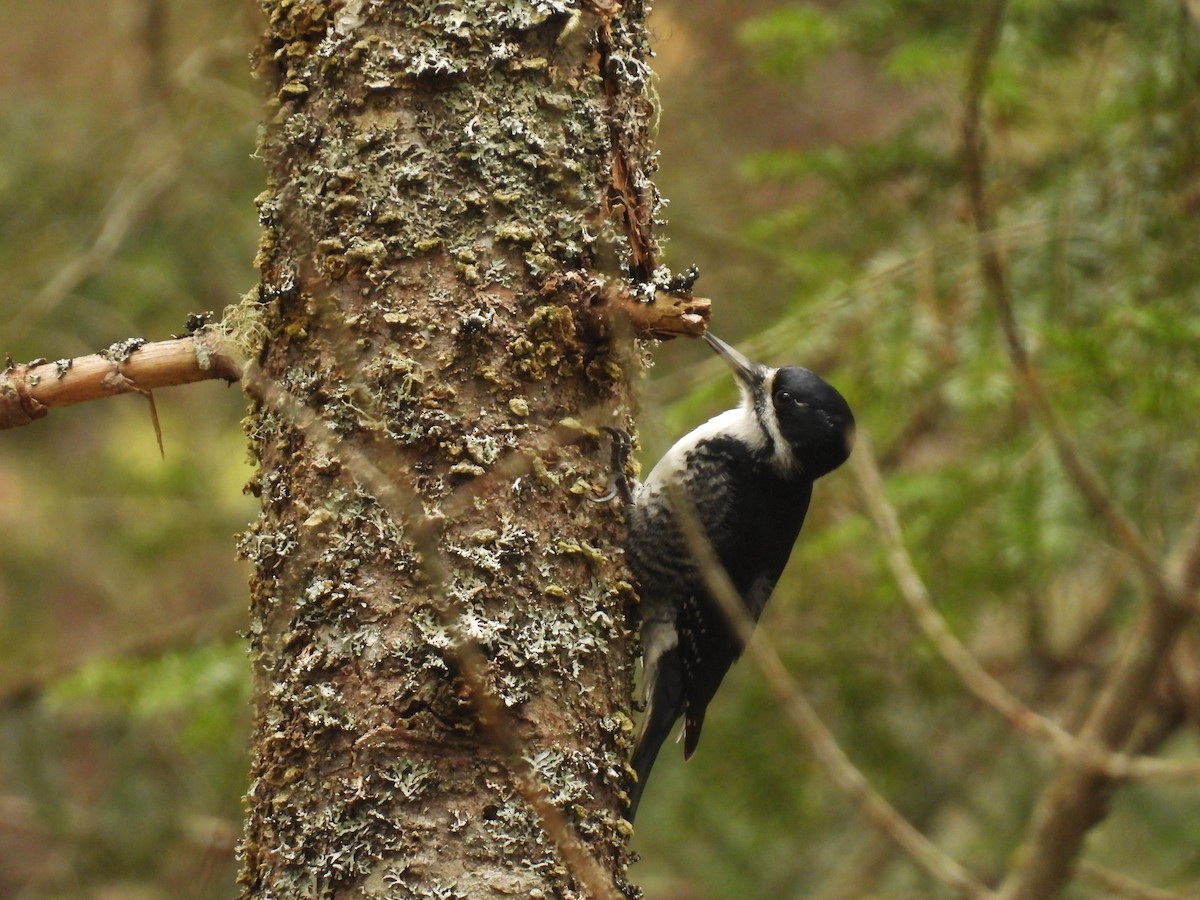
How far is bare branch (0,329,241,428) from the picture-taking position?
2.08m

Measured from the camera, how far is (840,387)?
146 inches

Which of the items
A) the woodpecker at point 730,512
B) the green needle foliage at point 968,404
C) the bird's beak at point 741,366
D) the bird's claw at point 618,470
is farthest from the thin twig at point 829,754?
the green needle foliage at point 968,404

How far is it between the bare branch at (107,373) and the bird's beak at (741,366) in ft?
5.05

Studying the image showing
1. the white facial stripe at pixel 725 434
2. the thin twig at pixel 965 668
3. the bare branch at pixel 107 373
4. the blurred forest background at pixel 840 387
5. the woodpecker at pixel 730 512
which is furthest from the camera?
the white facial stripe at pixel 725 434

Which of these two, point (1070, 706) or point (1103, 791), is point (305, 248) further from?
point (1070, 706)

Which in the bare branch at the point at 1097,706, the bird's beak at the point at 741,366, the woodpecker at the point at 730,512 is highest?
the bird's beak at the point at 741,366

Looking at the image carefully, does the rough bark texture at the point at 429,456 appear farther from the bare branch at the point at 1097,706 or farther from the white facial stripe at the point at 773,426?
the white facial stripe at the point at 773,426

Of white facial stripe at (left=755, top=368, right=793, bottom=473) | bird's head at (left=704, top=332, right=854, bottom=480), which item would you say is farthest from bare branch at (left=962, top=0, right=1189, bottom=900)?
white facial stripe at (left=755, top=368, right=793, bottom=473)

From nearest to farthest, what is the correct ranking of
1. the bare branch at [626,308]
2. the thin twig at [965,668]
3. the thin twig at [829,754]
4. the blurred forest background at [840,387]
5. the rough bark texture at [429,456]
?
the rough bark texture at [429,456], the bare branch at [626,308], the thin twig at [829,754], the thin twig at [965,668], the blurred forest background at [840,387]

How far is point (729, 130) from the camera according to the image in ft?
20.4

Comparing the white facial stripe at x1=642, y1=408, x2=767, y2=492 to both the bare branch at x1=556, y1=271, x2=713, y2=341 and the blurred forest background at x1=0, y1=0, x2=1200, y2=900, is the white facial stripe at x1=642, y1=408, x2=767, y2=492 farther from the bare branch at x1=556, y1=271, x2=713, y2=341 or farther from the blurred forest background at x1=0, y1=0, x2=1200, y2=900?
the bare branch at x1=556, y1=271, x2=713, y2=341

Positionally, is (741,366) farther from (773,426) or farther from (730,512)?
(730,512)

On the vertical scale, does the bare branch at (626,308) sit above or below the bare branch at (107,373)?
below

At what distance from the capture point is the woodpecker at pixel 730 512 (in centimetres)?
325
